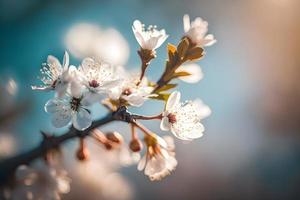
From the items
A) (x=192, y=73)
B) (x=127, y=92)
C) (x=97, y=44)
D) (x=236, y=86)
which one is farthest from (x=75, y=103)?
(x=236, y=86)

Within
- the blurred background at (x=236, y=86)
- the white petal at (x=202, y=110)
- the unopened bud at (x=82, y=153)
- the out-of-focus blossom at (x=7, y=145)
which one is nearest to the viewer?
the unopened bud at (x=82, y=153)

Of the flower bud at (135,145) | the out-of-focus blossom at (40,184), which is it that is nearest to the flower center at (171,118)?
the flower bud at (135,145)

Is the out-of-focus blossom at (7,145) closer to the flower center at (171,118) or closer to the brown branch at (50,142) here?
the brown branch at (50,142)

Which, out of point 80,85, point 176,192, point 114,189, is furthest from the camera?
point 176,192

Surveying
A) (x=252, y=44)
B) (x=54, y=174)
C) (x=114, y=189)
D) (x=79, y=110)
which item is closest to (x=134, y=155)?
(x=54, y=174)

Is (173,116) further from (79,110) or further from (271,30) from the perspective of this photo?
(271,30)

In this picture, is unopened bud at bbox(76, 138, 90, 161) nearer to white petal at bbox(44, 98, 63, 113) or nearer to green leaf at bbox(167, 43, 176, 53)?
white petal at bbox(44, 98, 63, 113)

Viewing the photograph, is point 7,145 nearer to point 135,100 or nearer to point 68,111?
point 68,111
